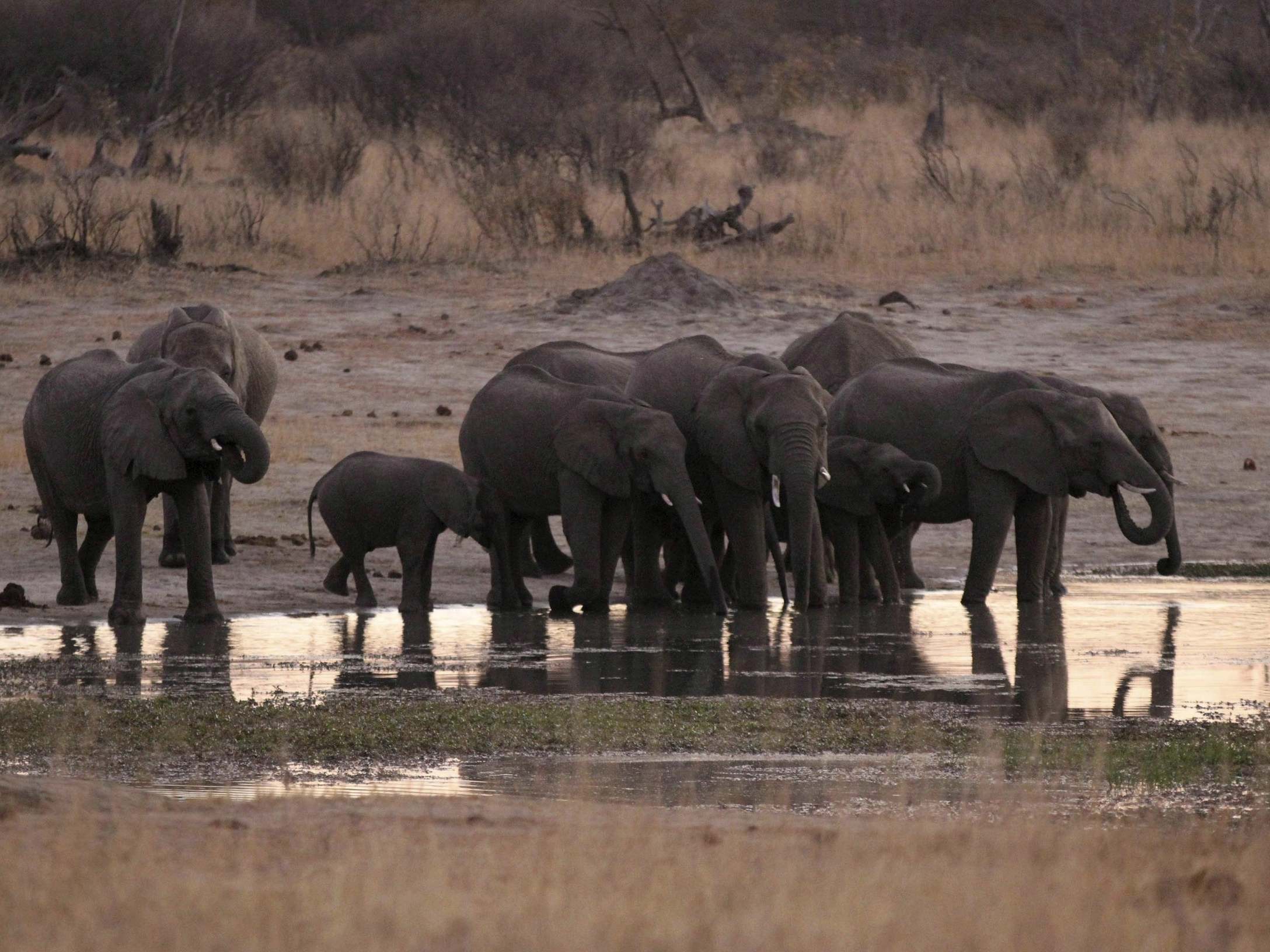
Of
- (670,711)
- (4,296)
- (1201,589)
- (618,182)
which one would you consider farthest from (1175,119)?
(670,711)

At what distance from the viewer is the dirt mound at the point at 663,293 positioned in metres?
21.4

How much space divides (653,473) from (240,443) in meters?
2.16

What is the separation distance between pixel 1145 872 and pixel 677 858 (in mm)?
999

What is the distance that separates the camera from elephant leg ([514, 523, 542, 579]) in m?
13.2

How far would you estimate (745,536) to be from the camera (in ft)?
39.4

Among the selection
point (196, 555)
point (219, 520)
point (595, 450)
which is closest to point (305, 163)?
point (219, 520)

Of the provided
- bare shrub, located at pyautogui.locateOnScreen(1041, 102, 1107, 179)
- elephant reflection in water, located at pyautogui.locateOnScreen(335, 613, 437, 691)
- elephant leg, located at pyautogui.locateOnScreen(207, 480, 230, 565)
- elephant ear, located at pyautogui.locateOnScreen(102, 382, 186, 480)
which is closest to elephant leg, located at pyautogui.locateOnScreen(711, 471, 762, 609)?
elephant reflection in water, located at pyautogui.locateOnScreen(335, 613, 437, 691)

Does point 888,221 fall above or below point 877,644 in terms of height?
above

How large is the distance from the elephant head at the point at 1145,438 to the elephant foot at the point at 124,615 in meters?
5.42

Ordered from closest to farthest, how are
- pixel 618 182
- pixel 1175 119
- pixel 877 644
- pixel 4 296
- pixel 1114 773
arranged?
pixel 1114 773
pixel 877 644
pixel 4 296
pixel 618 182
pixel 1175 119

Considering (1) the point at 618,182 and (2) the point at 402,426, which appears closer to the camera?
(2) the point at 402,426

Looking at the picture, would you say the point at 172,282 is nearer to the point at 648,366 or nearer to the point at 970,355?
the point at 970,355

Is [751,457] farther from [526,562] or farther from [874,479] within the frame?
[526,562]

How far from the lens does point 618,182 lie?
29.6 m
